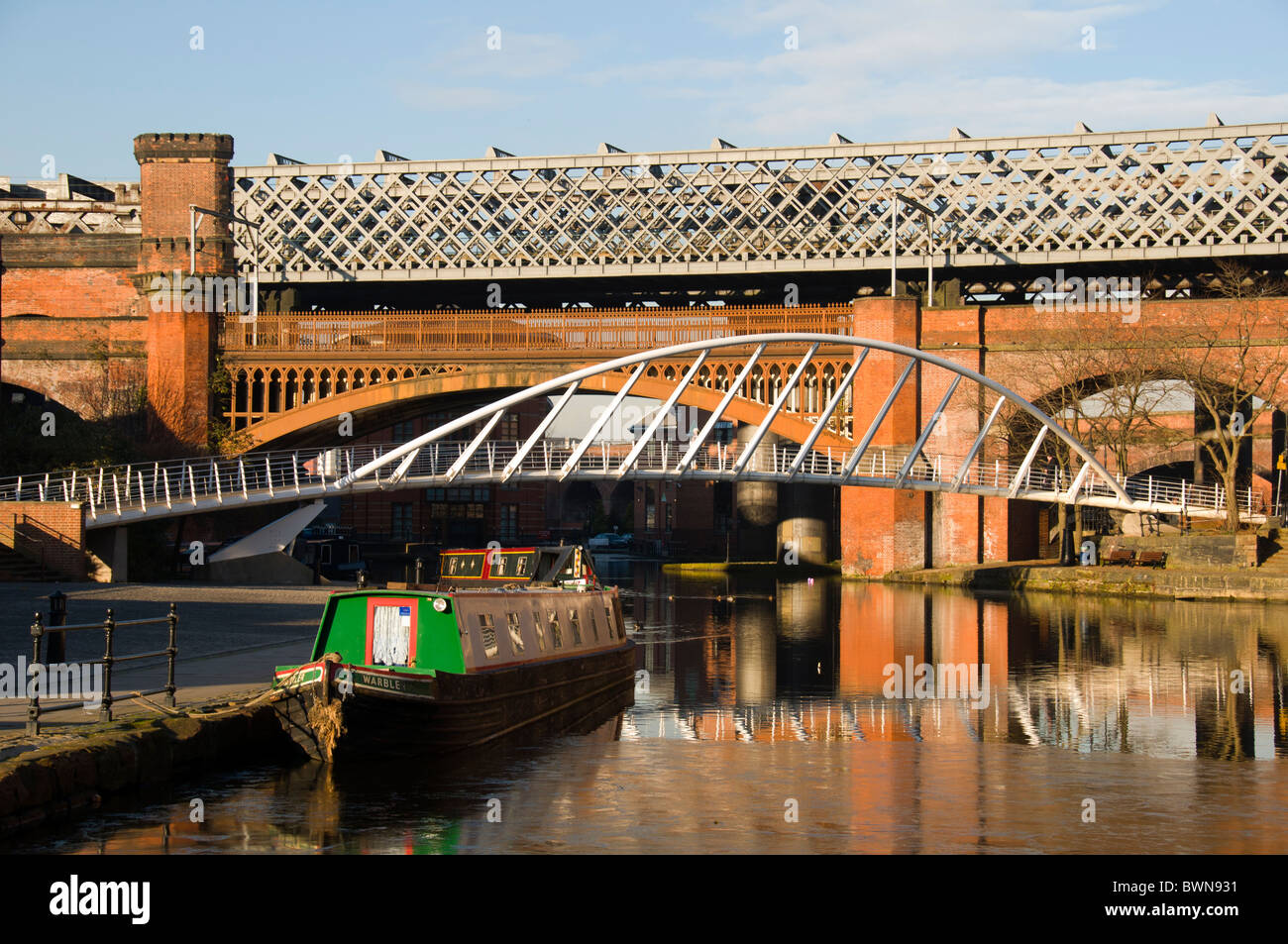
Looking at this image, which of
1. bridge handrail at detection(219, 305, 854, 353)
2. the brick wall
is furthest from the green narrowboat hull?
bridge handrail at detection(219, 305, 854, 353)

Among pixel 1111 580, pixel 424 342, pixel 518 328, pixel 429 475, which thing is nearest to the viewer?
pixel 429 475

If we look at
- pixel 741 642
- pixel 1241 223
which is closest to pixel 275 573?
pixel 741 642

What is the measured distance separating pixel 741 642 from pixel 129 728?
20906 mm

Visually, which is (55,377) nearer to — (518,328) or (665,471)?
(518,328)

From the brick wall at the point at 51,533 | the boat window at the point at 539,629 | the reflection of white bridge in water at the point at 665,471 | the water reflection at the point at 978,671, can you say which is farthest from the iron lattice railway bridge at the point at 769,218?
the boat window at the point at 539,629

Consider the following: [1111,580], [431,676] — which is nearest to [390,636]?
[431,676]

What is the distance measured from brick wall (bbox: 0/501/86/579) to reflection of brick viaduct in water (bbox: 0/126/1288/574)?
64.0 feet

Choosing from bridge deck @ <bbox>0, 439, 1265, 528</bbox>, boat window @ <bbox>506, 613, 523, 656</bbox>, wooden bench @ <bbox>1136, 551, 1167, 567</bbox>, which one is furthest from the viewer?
wooden bench @ <bbox>1136, 551, 1167, 567</bbox>

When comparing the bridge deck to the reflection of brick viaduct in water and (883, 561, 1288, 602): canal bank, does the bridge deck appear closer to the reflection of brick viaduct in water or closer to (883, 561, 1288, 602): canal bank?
the reflection of brick viaduct in water

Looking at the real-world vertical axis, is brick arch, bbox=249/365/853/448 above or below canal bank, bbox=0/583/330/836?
above

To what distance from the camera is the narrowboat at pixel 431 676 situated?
18141 mm

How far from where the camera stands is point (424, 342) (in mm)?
59594

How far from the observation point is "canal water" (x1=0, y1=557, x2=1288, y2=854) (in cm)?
1455

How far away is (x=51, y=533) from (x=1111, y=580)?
1326 inches
